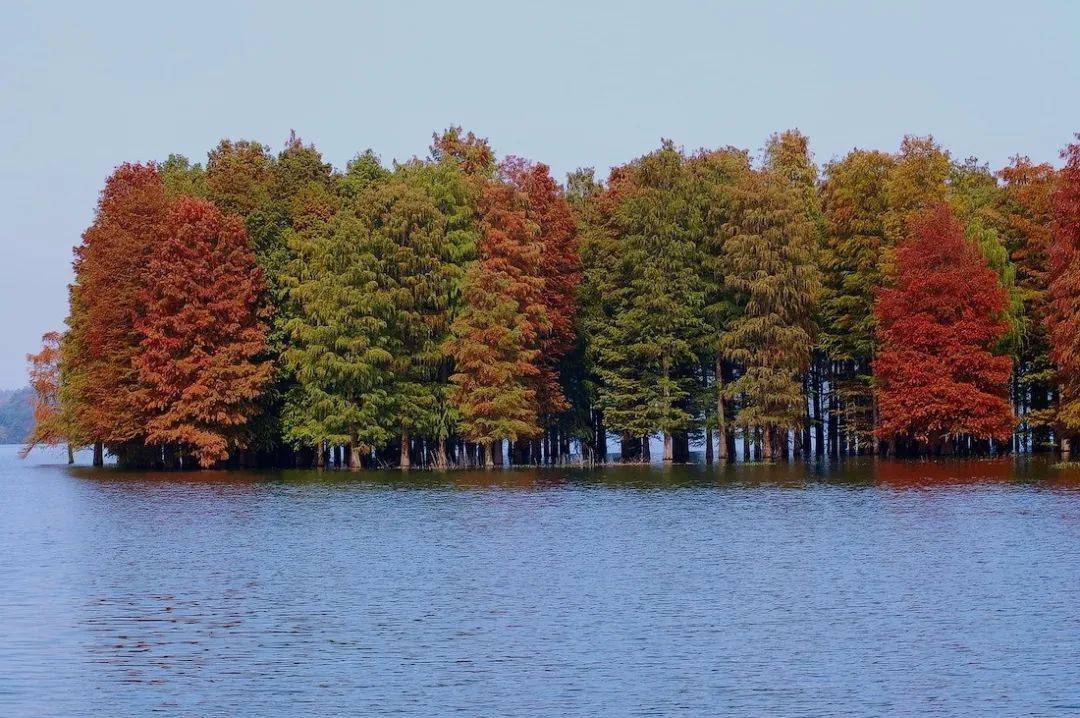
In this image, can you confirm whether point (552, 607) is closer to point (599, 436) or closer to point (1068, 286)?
point (1068, 286)

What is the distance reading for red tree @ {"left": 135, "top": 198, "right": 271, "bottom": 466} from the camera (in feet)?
304

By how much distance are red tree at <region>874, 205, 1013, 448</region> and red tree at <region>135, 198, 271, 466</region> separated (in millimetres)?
39055

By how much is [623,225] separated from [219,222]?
25.8 metres

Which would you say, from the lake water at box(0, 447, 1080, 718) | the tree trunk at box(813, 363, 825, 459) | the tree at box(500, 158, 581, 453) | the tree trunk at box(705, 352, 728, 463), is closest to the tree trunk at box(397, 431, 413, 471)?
the tree at box(500, 158, 581, 453)

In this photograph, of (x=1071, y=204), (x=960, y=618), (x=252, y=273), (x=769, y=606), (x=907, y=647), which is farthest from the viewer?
(x=252, y=273)

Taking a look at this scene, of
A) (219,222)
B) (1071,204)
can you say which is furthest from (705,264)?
(219,222)

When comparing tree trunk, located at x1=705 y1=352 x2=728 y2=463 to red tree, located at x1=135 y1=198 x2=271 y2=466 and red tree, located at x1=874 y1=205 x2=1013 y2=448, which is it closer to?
red tree, located at x1=874 y1=205 x2=1013 y2=448

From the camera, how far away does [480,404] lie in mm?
91062

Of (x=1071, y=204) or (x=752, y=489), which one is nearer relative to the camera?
(x=752, y=489)

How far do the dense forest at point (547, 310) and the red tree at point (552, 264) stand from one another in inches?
7.9

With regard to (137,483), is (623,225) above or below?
above

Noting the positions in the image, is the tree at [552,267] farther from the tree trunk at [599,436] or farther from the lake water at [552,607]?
the lake water at [552,607]

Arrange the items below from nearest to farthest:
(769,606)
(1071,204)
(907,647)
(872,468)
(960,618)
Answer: (907,647)
(960,618)
(769,606)
(1071,204)
(872,468)

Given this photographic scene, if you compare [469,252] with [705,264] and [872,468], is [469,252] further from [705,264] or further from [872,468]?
[872,468]
